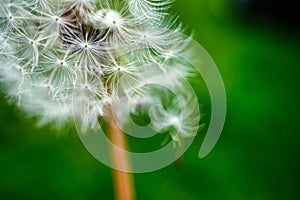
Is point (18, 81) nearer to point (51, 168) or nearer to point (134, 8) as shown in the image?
point (134, 8)

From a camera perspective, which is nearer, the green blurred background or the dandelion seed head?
the dandelion seed head

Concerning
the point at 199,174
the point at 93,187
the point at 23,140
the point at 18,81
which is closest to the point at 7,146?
the point at 23,140

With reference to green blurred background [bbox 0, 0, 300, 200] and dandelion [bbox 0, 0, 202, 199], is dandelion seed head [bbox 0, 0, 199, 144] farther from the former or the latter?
green blurred background [bbox 0, 0, 300, 200]

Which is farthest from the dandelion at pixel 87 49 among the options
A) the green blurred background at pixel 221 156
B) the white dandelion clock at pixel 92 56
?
the green blurred background at pixel 221 156

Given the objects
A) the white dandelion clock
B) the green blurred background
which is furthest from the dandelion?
the green blurred background

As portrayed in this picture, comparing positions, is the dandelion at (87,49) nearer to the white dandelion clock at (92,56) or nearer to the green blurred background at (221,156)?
the white dandelion clock at (92,56)

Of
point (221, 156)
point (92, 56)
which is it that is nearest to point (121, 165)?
point (92, 56)
